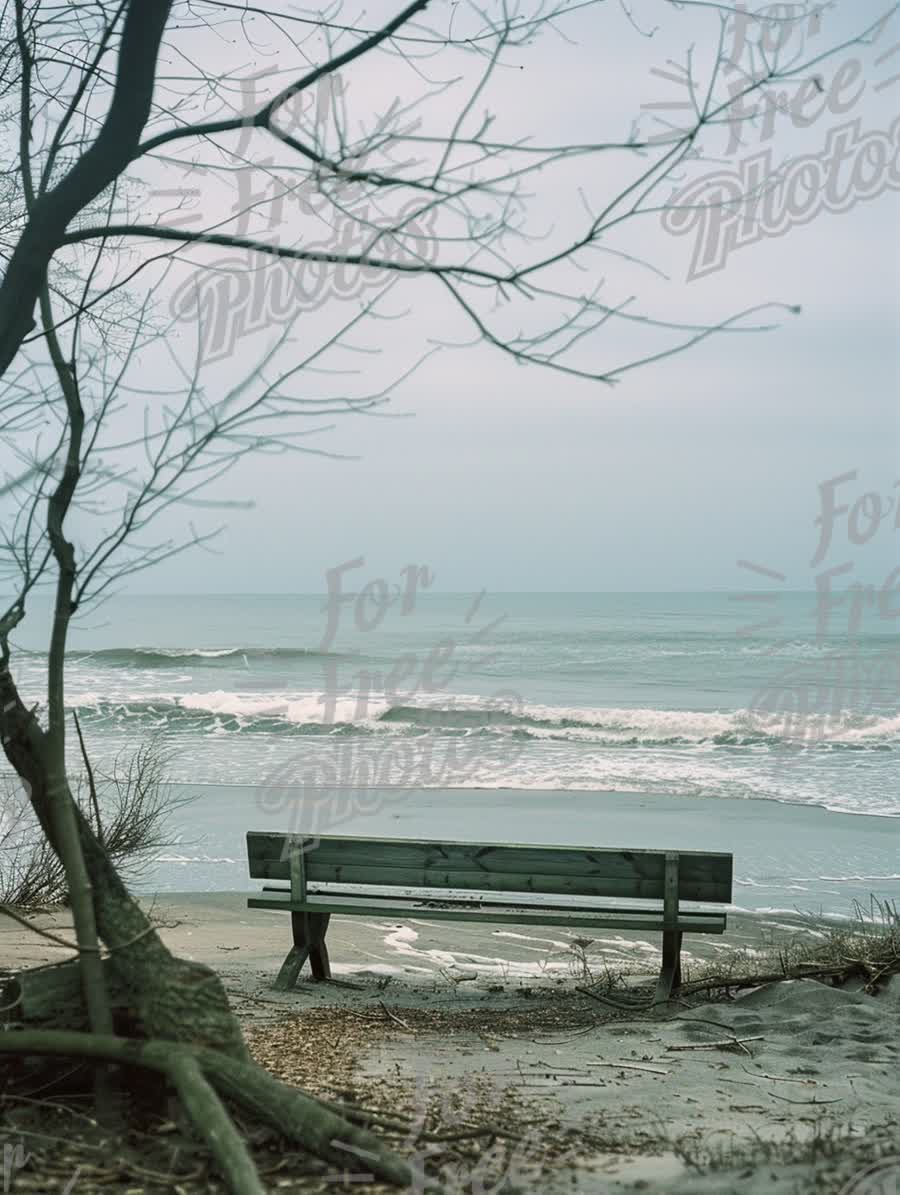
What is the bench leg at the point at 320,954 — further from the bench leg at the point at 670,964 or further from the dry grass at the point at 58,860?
the bench leg at the point at 670,964

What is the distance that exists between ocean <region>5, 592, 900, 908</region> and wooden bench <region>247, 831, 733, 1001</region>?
6.39 feet

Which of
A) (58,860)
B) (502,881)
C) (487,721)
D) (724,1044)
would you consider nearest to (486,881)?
(502,881)

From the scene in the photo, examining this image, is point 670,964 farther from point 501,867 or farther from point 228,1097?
point 228,1097

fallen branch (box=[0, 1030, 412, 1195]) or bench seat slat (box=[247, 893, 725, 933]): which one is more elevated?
fallen branch (box=[0, 1030, 412, 1195])

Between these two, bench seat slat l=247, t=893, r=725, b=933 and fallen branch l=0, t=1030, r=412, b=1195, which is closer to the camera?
fallen branch l=0, t=1030, r=412, b=1195

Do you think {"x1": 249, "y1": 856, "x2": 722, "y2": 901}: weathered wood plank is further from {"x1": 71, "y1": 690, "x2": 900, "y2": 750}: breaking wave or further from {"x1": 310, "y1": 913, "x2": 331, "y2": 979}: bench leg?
{"x1": 71, "y1": 690, "x2": 900, "y2": 750}: breaking wave

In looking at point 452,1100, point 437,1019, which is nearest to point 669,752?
point 437,1019

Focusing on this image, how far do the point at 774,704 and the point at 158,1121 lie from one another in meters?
25.3

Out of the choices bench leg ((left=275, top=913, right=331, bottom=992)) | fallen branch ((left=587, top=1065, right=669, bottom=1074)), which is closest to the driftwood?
fallen branch ((left=587, top=1065, right=669, bottom=1074))

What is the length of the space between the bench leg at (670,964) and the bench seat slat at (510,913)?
0.08 metres

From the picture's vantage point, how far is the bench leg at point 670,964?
250 inches

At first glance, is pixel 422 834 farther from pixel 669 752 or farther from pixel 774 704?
pixel 774 704

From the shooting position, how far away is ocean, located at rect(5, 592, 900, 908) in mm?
15930

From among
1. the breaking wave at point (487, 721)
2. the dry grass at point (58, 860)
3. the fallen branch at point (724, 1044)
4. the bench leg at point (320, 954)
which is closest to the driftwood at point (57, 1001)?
the fallen branch at point (724, 1044)
